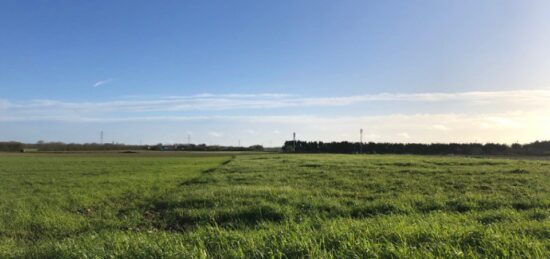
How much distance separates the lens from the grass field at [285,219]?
21.5 feet

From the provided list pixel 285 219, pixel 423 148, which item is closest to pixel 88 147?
pixel 423 148

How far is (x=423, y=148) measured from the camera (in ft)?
348

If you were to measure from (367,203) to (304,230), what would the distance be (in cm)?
623

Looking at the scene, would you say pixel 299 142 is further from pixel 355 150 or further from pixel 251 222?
pixel 251 222

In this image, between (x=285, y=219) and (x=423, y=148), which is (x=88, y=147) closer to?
(x=423, y=148)

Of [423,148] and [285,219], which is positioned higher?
[423,148]

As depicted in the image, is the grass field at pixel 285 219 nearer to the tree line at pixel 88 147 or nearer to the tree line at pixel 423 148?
the tree line at pixel 423 148

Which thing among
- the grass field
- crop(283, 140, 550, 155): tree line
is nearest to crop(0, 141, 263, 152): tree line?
crop(283, 140, 550, 155): tree line

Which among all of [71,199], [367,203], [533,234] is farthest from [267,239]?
[71,199]

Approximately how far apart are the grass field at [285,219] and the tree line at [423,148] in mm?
81416

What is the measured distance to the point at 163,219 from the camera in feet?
43.3

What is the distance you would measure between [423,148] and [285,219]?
100m

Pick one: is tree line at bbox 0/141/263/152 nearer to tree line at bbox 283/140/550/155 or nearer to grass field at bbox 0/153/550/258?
tree line at bbox 283/140/550/155

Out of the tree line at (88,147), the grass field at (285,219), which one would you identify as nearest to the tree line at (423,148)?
the tree line at (88,147)
